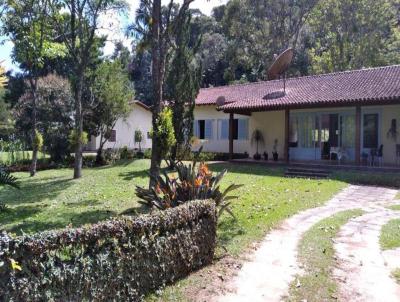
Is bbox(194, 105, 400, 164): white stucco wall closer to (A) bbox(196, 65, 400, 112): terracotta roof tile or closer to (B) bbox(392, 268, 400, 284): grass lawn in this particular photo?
(A) bbox(196, 65, 400, 112): terracotta roof tile

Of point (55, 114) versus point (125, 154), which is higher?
point (55, 114)

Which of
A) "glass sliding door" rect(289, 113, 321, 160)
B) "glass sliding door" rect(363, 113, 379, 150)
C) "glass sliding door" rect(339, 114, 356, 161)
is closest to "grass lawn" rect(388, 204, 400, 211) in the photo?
"glass sliding door" rect(363, 113, 379, 150)

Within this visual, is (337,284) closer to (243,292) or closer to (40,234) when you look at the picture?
(243,292)

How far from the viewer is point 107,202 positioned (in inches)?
447

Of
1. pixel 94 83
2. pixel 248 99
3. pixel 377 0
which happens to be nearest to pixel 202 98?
pixel 248 99

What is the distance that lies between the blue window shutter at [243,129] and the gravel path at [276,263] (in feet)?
46.2

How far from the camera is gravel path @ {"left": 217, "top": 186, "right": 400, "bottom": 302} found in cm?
505

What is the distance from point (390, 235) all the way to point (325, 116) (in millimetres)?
13669

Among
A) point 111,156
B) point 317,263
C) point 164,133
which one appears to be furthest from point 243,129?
point 317,263

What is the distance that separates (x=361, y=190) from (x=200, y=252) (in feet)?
30.9

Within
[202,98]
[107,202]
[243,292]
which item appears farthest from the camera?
[202,98]

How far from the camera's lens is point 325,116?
816 inches

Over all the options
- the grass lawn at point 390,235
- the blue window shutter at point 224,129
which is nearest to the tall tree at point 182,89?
the blue window shutter at point 224,129

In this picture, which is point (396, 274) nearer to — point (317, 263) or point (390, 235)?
point (317, 263)
